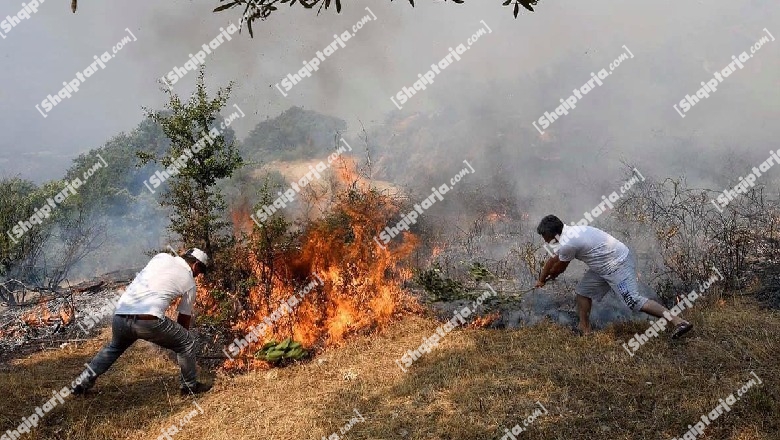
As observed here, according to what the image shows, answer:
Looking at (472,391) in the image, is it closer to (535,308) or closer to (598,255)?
(598,255)

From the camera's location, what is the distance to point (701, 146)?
1717 centimetres

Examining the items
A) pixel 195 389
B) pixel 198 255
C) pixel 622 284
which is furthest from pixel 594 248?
pixel 195 389

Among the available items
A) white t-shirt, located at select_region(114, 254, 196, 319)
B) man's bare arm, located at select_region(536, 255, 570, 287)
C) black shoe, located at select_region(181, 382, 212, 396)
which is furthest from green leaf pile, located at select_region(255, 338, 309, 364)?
man's bare arm, located at select_region(536, 255, 570, 287)

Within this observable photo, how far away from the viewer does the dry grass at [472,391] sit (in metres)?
3.89

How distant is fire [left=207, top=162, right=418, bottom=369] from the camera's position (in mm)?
7098

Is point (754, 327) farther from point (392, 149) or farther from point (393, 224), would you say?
point (392, 149)

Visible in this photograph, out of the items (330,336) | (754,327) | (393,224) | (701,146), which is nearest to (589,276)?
(754,327)

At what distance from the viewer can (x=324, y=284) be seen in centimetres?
772

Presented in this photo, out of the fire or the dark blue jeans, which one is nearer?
the dark blue jeans

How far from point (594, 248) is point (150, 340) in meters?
5.32

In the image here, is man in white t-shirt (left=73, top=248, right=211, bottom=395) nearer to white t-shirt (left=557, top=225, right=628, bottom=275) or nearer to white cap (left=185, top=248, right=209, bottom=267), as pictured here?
white cap (left=185, top=248, right=209, bottom=267)

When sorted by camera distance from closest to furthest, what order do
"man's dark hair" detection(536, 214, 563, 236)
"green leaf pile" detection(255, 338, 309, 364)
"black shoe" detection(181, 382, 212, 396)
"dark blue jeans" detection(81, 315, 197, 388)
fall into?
"dark blue jeans" detection(81, 315, 197, 388) < "black shoe" detection(181, 382, 212, 396) < "man's dark hair" detection(536, 214, 563, 236) < "green leaf pile" detection(255, 338, 309, 364)

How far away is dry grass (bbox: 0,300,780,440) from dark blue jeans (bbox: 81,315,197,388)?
35 centimetres

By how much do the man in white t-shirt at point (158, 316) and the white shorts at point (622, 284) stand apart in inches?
195
